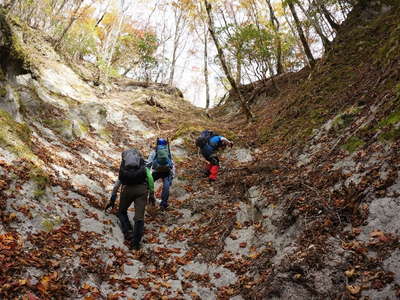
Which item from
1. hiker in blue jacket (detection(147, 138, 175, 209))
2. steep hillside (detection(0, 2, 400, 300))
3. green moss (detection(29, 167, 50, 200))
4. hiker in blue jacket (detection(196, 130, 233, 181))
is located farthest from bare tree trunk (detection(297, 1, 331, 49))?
green moss (detection(29, 167, 50, 200))

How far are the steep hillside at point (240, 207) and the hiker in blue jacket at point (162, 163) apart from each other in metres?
0.66

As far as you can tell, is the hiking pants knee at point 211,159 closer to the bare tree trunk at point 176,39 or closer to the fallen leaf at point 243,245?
the fallen leaf at point 243,245

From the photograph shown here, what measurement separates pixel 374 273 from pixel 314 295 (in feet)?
2.49

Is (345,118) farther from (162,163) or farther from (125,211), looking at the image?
(125,211)

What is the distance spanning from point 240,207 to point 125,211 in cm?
264

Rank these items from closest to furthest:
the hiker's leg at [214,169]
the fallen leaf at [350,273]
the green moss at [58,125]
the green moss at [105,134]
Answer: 1. the fallen leaf at [350,273]
2. the hiker's leg at [214,169]
3. the green moss at [58,125]
4. the green moss at [105,134]

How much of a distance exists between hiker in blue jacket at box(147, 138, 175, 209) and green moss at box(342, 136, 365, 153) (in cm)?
403

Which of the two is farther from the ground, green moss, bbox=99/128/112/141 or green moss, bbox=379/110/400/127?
green moss, bbox=99/128/112/141

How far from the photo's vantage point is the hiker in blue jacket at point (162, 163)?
7.43 meters

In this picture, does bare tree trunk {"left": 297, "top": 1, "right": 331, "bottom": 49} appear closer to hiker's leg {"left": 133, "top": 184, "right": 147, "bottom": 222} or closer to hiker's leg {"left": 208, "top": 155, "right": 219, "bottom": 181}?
hiker's leg {"left": 208, "top": 155, "right": 219, "bottom": 181}

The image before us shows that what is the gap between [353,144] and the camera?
624cm

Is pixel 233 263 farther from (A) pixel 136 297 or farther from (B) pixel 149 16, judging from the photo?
(B) pixel 149 16

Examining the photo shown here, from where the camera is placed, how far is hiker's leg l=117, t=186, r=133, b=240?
613cm

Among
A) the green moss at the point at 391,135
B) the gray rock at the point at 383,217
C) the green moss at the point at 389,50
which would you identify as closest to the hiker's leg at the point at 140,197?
the gray rock at the point at 383,217
